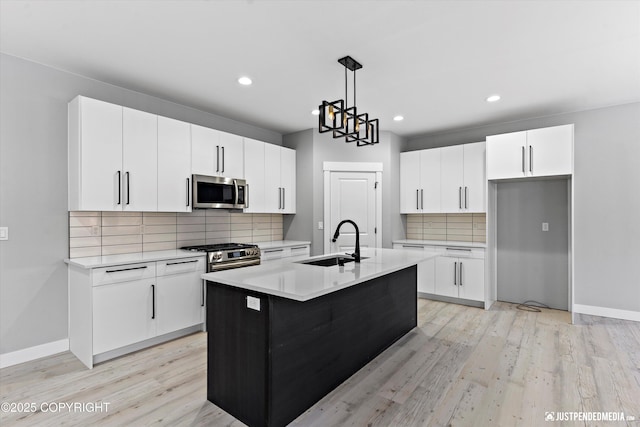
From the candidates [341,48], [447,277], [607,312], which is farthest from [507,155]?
[341,48]

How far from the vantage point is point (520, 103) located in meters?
3.90

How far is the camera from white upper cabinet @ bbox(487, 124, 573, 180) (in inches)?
154

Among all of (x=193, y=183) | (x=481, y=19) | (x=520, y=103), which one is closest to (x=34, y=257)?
(x=193, y=183)

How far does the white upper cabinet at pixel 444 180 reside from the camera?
15.4 feet

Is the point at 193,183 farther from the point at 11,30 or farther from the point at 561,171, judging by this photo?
the point at 561,171

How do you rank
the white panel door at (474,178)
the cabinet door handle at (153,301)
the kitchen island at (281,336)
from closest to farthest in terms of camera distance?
the kitchen island at (281,336) → the cabinet door handle at (153,301) → the white panel door at (474,178)

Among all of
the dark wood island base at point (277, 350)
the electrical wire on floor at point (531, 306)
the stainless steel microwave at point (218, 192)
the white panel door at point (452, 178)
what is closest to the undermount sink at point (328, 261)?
the dark wood island base at point (277, 350)

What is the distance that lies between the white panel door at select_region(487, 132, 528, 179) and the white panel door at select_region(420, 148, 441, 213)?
782 mm

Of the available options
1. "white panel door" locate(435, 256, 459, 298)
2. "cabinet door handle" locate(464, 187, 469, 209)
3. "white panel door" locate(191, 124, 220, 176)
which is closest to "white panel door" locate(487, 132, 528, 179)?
"cabinet door handle" locate(464, 187, 469, 209)

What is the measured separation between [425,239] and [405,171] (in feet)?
3.89

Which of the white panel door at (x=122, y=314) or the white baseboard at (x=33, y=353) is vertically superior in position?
the white panel door at (x=122, y=314)

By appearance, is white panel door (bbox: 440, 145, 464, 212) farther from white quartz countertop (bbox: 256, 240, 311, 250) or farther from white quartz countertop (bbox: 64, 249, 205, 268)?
white quartz countertop (bbox: 64, 249, 205, 268)

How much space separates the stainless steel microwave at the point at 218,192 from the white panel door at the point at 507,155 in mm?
3360

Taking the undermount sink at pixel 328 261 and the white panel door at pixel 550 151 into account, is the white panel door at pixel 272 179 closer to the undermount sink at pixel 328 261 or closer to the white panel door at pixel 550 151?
the undermount sink at pixel 328 261
